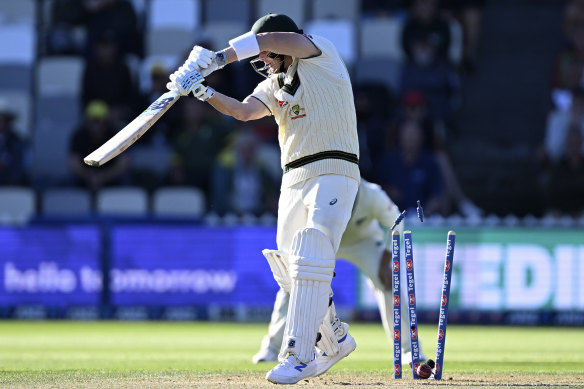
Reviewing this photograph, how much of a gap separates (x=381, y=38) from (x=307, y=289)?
10783mm

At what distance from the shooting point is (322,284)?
659 centimetres

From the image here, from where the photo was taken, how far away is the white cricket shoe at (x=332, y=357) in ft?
22.5

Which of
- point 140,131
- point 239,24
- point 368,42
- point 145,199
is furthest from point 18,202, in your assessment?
point 140,131

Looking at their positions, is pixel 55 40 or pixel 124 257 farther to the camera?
pixel 55 40

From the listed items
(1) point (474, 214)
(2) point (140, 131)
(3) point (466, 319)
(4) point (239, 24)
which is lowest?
(3) point (466, 319)

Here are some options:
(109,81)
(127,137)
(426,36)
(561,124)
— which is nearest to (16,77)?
(109,81)

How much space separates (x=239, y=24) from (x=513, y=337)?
24.5 ft

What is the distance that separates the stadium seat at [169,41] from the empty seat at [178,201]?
2.90 m

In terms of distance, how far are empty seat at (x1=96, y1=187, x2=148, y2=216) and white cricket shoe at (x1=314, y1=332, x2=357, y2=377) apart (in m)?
8.09

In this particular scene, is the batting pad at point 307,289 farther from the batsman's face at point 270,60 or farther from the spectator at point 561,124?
the spectator at point 561,124

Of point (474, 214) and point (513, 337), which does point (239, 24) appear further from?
point (513, 337)

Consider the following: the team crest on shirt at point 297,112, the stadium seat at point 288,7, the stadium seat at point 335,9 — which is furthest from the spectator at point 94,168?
the team crest on shirt at point 297,112

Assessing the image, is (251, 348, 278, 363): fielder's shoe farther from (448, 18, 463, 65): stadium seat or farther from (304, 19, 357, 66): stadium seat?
(448, 18, 463, 65): stadium seat

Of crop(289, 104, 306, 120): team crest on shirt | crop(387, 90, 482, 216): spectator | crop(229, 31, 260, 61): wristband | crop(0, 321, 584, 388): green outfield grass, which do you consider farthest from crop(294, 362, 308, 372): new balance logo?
crop(387, 90, 482, 216): spectator
